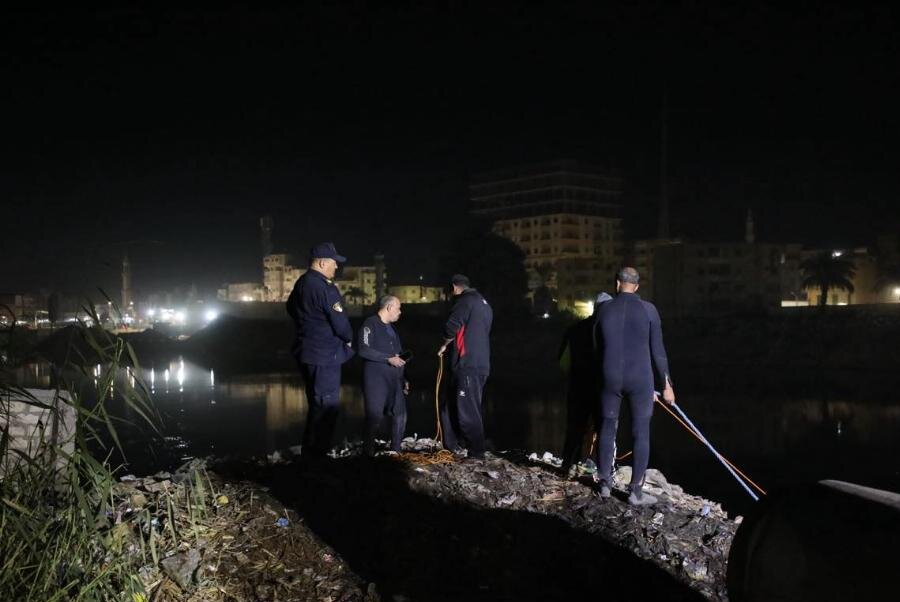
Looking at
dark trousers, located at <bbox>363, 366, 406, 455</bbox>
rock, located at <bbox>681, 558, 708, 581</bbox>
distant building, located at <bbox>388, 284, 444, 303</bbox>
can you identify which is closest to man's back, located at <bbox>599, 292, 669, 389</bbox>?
rock, located at <bbox>681, 558, 708, 581</bbox>

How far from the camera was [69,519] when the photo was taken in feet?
15.2

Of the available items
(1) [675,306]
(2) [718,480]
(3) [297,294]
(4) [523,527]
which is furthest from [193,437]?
(1) [675,306]

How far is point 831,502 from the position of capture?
11.8ft

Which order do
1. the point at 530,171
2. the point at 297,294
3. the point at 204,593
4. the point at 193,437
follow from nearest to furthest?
the point at 204,593 → the point at 297,294 → the point at 193,437 → the point at 530,171

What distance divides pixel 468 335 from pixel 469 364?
336 mm

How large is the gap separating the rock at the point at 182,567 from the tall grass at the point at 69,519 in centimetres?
22

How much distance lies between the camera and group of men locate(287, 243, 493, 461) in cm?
821

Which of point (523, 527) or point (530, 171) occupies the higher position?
point (530, 171)

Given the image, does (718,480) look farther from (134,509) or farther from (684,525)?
(134,509)

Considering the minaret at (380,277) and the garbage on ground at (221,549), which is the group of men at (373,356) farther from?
the minaret at (380,277)

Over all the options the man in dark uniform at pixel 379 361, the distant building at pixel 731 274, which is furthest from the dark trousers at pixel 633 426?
the distant building at pixel 731 274

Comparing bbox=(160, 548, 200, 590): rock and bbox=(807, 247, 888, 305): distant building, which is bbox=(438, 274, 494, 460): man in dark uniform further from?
bbox=(807, 247, 888, 305): distant building

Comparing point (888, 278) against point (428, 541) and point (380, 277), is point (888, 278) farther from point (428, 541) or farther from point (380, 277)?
point (428, 541)

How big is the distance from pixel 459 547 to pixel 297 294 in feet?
11.7
